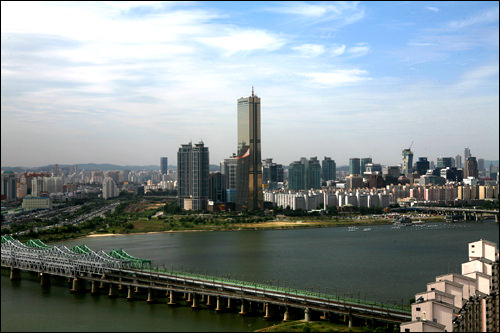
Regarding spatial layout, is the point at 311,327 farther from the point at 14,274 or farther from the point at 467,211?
the point at 467,211

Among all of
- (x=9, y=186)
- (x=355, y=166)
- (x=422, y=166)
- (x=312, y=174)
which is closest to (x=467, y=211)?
(x=312, y=174)

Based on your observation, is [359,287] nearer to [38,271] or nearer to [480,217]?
[38,271]

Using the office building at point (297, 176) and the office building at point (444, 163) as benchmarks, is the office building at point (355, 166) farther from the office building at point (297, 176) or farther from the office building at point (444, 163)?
the office building at point (297, 176)

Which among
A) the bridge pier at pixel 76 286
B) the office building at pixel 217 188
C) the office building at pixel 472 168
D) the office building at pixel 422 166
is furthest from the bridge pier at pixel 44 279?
the office building at pixel 422 166

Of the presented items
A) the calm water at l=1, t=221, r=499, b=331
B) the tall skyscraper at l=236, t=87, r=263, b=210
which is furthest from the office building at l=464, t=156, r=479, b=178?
Answer: the calm water at l=1, t=221, r=499, b=331

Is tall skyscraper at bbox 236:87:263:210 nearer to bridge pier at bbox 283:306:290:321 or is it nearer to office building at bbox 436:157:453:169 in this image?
bridge pier at bbox 283:306:290:321

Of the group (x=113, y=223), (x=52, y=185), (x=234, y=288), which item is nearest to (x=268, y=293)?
(x=234, y=288)
